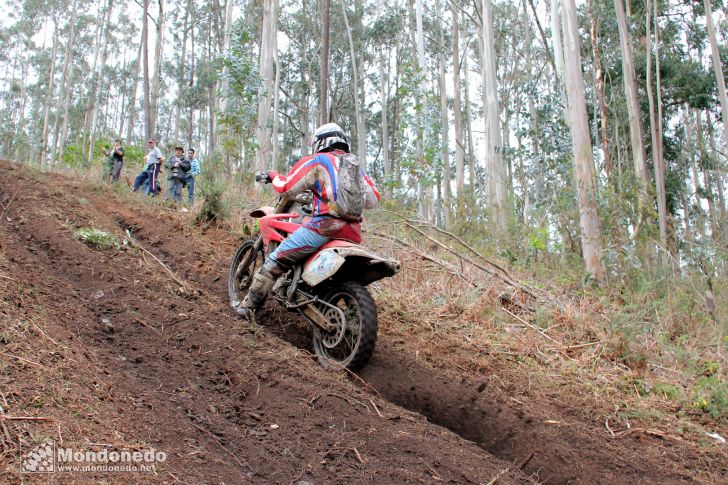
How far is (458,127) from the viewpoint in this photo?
28797mm

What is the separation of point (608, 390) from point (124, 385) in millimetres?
4248

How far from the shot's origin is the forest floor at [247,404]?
3389mm

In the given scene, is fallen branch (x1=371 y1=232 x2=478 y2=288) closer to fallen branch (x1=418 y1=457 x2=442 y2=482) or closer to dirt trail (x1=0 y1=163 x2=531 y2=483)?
dirt trail (x1=0 y1=163 x2=531 y2=483)

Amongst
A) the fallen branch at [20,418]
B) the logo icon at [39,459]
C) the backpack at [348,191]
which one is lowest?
the logo icon at [39,459]

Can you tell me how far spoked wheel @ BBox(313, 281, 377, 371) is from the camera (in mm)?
4988

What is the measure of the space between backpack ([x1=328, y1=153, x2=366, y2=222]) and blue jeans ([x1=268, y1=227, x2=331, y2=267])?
294mm

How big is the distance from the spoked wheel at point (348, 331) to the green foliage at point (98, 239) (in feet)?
10.4

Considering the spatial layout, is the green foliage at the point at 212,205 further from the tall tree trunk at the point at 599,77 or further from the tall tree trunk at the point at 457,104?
the tall tree trunk at the point at 457,104

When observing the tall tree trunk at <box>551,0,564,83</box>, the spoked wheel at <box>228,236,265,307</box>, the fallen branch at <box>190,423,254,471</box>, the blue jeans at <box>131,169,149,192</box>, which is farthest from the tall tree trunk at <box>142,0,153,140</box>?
the fallen branch at <box>190,423,254,471</box>

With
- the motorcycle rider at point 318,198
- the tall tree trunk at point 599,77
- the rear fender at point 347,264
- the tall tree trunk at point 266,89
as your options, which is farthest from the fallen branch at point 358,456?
the tall tree trunk at point 599,77

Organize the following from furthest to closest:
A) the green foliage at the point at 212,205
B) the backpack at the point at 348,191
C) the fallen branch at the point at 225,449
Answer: the green foliage at the point at 212,205
the backpack at the point at 348,191
the fallen branch at the point at 225,449

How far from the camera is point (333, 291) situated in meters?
5.39

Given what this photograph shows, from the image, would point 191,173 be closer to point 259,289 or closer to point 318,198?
point 259,289

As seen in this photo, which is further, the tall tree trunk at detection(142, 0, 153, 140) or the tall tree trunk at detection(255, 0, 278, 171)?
the tall tree trunk at detection(142, 0, 153, 140)
